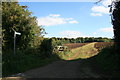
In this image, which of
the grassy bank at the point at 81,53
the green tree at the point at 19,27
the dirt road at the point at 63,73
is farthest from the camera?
the grassy bank at the point at 81,53

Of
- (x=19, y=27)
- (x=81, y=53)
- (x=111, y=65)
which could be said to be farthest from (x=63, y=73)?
(x=81, y=53)

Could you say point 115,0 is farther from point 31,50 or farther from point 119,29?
point 31,50

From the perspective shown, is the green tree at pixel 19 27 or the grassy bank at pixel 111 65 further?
the green tree at pixel 19 27

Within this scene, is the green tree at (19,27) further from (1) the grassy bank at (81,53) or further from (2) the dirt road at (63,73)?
(1) the grassy bank at (81,53)

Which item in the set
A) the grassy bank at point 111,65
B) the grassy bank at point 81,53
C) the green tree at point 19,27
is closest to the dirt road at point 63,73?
the grassy bank at point 111,65

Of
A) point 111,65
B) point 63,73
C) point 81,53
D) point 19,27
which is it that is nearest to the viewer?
point 63,73

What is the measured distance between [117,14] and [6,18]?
571 inches

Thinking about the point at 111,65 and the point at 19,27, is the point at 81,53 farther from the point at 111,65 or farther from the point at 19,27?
the point at 111,65

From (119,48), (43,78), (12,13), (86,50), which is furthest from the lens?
(86,50)

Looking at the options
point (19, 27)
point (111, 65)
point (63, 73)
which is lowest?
point (63, 73)

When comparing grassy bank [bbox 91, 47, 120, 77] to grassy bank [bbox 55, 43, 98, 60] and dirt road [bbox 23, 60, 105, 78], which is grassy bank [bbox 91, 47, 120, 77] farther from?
grassy bank [bbox 55, 43, 98, 60]

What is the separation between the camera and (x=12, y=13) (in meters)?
21.0

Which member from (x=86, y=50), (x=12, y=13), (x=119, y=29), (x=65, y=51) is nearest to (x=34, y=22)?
(x=12, y=13)

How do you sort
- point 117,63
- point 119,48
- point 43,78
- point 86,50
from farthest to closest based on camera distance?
point 86,50 → point 119,48 → point 117,63 → point 43,78
